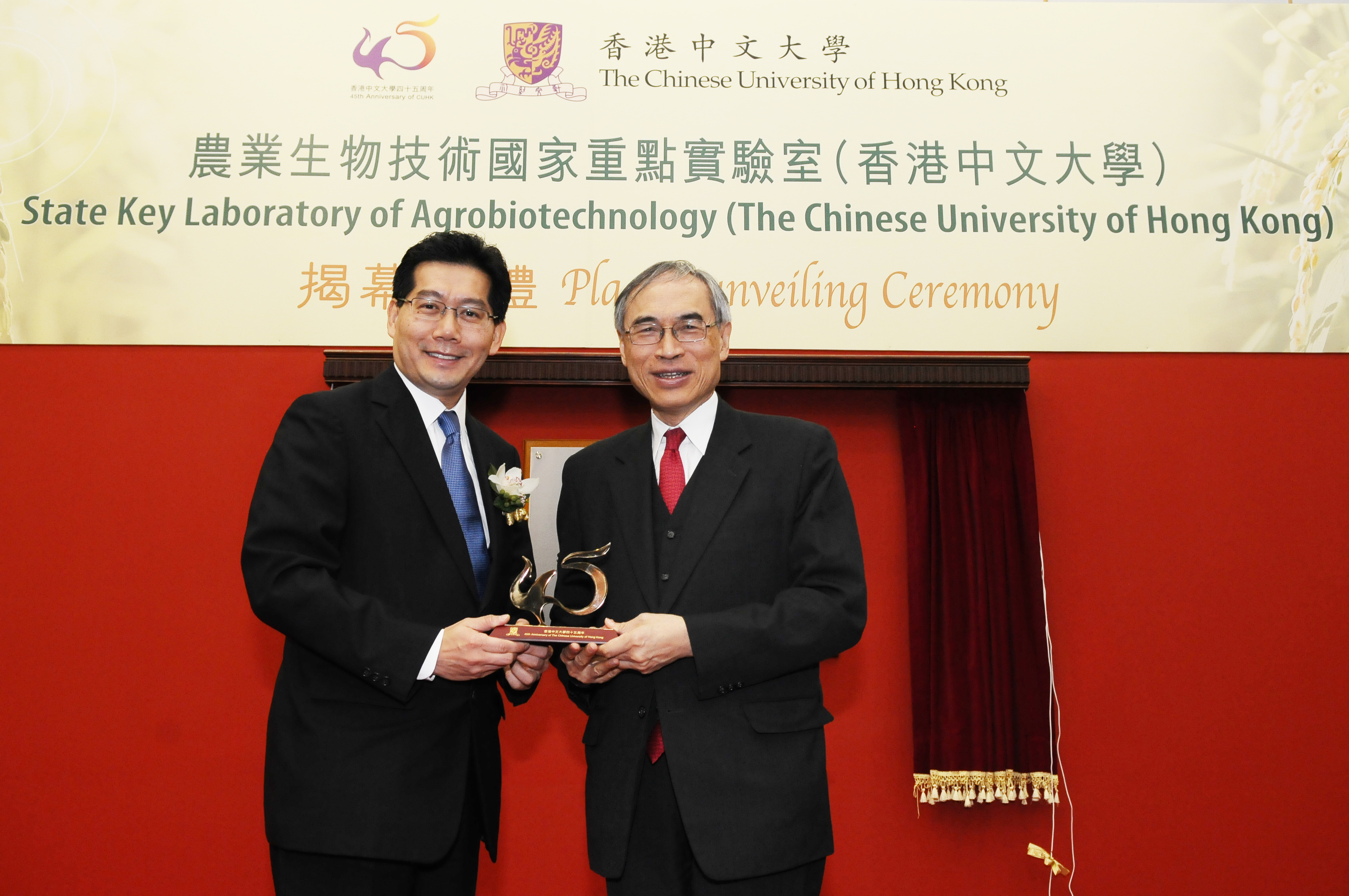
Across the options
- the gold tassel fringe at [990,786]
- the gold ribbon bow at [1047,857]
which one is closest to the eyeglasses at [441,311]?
the gold tassel fringe at [990,786]

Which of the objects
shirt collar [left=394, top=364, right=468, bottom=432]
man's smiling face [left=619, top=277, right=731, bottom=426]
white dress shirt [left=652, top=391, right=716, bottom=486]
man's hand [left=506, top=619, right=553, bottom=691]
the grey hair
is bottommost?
→ man's hand [left=506, top=619, right=553, bottom=691]

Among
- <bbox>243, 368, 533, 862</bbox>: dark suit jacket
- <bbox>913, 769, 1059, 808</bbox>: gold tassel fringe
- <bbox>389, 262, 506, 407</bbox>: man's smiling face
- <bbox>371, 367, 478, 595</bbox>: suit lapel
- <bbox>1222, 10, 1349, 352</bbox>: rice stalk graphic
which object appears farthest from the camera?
<bbox>1222, 10, 1349, 352</bbox>: rice stalk graphic

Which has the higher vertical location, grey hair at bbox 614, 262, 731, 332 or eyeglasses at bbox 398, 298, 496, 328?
grey hair at bbox 614, 262, 731, 332

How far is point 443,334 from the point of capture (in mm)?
1693

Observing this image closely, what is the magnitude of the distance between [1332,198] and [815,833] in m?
3.21

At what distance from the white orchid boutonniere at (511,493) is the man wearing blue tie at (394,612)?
81mm

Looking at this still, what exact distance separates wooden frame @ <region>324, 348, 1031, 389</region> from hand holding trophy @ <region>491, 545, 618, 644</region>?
4.00 feet

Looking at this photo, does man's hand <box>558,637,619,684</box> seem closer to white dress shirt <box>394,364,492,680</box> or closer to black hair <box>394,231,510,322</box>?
white dress shirt <box>394,364,492,680</box>

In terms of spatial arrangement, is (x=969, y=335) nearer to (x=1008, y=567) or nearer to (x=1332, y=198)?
(x=1008, y=567)

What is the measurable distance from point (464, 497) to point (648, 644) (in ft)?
1.67

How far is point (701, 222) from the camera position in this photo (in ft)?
10.0

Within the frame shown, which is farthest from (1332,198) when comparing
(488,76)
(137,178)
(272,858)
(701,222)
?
(137,178)

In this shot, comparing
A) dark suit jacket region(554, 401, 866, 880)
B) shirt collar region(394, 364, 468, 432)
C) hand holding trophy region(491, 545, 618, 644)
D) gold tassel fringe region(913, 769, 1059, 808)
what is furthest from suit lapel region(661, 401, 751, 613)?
gold tassel fringe region(913, 769, 1059, 808)

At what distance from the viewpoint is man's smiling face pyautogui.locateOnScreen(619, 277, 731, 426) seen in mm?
1750
